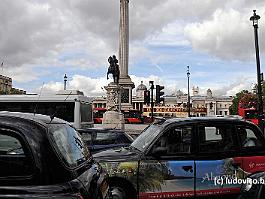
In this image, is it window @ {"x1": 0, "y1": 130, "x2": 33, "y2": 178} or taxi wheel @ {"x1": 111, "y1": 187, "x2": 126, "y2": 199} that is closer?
window @ {"x1": 0, "y1": 130, "x2": 33, "y2": 178}

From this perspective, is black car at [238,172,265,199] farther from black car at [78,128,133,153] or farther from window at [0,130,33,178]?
black car at [78,128,133,153]

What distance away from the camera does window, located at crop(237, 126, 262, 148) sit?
663 centimetres

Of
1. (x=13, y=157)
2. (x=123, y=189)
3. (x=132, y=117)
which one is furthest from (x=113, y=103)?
(x=13, y=157)

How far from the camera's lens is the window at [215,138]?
6.46 m

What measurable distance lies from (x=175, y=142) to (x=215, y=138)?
70cm

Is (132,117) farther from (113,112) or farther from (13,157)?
(13,157)

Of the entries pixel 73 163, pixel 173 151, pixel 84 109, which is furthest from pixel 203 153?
pixel 84 109

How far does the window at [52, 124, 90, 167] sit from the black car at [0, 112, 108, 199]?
13mm

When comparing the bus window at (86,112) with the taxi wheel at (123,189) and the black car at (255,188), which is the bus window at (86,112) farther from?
the black car at (255,188)

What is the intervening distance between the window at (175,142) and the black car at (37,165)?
3.00m

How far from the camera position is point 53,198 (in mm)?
2789

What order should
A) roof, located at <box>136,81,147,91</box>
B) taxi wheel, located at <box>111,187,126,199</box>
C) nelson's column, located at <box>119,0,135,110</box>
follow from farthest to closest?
1. roof, located at <box>136,81,147,91</box>
2. nelson's column, located at <box>119,0,135,110</box>
3. taxi wheel, located at <box>111,187,126,199</box>

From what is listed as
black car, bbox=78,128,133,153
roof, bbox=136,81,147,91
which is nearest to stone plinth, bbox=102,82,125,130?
black car, bbox=78,128,133,153

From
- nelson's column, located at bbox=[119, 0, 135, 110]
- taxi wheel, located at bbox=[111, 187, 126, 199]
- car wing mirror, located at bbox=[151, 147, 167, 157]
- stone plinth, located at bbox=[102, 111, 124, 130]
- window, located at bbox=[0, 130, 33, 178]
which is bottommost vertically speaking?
taxi wheel, located at bbox=[111, 187, 126, 199]
